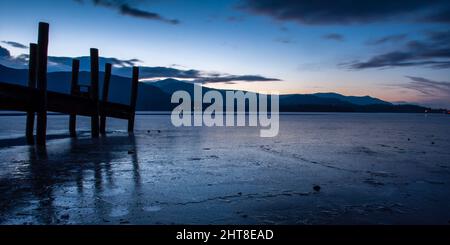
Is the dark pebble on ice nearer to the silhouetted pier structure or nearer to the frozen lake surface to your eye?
the frozen lake surface

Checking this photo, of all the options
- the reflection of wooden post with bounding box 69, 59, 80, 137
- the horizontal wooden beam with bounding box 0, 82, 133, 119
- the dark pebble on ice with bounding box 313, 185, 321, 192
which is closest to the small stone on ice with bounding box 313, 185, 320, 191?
the dark pebble on ice with bounding box 313, 185, 321, 192

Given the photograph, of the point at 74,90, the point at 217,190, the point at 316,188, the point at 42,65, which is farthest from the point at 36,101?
the point at 316,188

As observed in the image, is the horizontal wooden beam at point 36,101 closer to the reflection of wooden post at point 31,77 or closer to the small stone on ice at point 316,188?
the reflection of wooden post at point 31,77

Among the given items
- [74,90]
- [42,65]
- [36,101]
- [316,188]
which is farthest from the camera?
[74,90]

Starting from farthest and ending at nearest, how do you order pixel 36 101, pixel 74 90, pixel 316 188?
pixel 74 90 → pixel 36 101 → pixel 316 188

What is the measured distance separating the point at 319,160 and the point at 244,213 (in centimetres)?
684

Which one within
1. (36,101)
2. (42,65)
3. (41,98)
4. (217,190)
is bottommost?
(217,190)

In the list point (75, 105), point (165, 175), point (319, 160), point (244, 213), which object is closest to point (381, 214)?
point (244, 213)

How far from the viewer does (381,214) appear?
513 centimetres

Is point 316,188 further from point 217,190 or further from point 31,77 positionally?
point 31,77

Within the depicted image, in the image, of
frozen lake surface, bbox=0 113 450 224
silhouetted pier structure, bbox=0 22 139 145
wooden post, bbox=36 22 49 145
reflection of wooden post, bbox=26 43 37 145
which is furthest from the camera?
reflection of wooden post, bbox=26 43 37 145

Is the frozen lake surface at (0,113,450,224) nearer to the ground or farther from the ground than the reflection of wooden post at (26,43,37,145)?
nearer to the ground

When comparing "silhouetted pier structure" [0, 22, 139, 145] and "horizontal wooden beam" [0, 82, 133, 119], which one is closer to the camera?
"horizontal wooden beam" [0, 82, 133, 119]

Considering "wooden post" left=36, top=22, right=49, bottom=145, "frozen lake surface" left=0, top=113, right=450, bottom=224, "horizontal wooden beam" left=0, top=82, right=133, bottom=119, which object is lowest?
"frozen lake surface" left=0, top=113, right=450, bottom=224
